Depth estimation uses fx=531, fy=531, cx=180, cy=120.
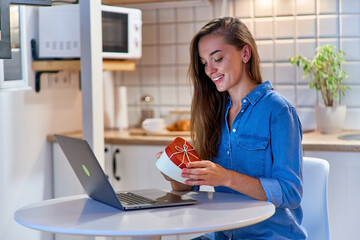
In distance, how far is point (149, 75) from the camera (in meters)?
3.49

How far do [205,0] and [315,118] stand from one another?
0.96 meters

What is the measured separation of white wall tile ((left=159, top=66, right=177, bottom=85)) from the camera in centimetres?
345

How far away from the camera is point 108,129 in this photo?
3396mm

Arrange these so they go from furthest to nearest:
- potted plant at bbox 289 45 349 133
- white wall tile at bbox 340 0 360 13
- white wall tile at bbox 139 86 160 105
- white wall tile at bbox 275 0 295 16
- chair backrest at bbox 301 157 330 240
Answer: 1. white wall tile at bbox 139 86 160 105
2. white wall tile at bbox 275 0 295 16
3. white wall tile at bbox 340 0 360 13
4. potted plant at bbox 289 45 349 133
5. chair backrest at bbox 301 157 330 240

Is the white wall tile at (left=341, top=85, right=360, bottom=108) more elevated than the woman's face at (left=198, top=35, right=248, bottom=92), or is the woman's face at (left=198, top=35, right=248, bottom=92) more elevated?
the woman's face at (left=198, top=35, right=248, bottom=92)

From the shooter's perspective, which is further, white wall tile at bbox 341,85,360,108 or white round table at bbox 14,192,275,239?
white wall tile at bbox 341,85,360,108

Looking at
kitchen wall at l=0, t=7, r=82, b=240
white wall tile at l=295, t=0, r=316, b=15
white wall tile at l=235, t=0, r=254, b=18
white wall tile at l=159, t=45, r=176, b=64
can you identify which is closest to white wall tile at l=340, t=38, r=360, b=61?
white wall tile at l=295, t=0, r=316, b=15

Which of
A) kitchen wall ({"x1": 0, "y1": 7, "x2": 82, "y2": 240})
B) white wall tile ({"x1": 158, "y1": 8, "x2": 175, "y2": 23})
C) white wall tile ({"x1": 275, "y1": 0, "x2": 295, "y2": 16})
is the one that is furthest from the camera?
white wall tile ({"x1": 158, "y1": 8, "x2": 175, "y2": 23})

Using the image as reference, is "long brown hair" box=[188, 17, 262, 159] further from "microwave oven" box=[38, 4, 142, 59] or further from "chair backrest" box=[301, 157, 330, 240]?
"microwave oven" box=[38, 4, 142, 59]

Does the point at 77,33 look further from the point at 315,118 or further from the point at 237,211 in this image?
the point at 237,211

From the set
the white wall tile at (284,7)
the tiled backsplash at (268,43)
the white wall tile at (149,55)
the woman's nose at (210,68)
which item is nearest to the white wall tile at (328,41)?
the tiled backsplash at (268,43)

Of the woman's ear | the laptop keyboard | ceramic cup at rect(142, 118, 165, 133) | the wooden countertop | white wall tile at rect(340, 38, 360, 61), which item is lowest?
the laptop keyboard

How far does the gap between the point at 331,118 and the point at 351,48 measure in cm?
45

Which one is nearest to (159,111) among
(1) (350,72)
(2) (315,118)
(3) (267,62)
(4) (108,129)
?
(4) (108,129)
